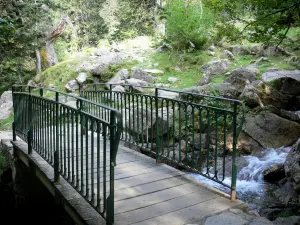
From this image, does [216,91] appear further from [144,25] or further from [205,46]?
[144,25]

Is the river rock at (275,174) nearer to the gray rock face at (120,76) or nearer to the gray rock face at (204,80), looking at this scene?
the gray rock face at (204,80)

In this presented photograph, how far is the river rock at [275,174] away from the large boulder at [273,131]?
4.87ft

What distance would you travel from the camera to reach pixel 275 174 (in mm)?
6402

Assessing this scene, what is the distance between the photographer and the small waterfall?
6.09m

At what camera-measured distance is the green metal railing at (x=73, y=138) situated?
296 centimetres

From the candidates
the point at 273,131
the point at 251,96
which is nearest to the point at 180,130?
the point at 273,131

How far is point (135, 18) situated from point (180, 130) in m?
17.7

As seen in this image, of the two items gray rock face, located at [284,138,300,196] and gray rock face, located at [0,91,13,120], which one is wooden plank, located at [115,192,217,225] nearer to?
gray rock face, located at [284,138,300,196]

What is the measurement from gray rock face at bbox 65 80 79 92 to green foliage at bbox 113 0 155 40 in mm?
6482

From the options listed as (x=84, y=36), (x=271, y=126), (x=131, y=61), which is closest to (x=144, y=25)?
(x=84, y=36)

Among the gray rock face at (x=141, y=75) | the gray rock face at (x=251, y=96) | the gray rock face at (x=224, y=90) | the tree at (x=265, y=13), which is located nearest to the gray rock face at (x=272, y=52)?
the gray rock face at (x=224, y=90)

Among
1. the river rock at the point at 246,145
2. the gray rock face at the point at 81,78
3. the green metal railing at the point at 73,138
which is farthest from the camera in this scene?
the gray rock face at the point at 81,78

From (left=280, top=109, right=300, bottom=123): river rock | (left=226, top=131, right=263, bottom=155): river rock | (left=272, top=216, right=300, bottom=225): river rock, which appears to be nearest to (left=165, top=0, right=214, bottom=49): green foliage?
(left=280, top=109, right=300, bottom=123): river rock

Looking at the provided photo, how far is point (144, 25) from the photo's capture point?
20.8 meters
